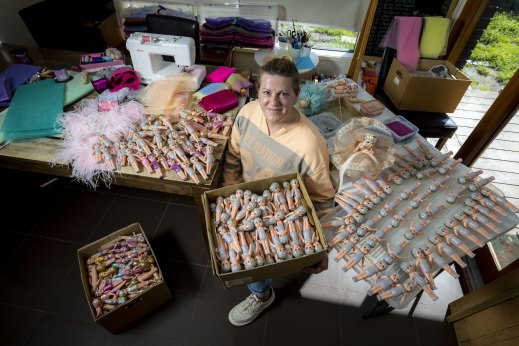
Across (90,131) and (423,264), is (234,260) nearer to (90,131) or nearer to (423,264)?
(423,264)

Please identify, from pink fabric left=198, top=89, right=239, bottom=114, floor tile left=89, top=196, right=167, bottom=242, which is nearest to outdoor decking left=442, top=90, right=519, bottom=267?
pink fabric left=198, top=89, right=239, bottom=114

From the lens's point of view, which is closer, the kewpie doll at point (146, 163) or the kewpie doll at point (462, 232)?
the kewpie doll at point (462, 232)

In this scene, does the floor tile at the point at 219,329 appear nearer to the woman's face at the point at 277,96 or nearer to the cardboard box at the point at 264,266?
the cardboard box at the point at 264,266

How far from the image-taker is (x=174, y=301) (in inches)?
79.6

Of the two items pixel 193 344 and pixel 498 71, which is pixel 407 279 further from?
pixel 498 71

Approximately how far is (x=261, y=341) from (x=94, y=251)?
1.32 m

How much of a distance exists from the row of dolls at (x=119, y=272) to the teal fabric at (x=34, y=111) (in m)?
0.86

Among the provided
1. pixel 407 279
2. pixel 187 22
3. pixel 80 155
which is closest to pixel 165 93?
pixel 80 155

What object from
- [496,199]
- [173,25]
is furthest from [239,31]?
[496,199]

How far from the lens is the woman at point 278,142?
4.34ft

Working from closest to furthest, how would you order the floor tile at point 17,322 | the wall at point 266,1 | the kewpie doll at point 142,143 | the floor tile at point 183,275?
the kewpie doll at point 142,143, the floor tile at point 17,322, the floor tile at point 183,275, the wall at point 266,1

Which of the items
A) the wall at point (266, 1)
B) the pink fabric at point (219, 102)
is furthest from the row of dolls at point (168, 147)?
the wall at point (266, 1)

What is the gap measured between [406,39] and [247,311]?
245cm

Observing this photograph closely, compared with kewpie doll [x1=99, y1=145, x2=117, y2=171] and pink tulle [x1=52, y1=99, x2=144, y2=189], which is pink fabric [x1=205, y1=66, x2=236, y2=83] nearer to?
pink tulle [x1=52, y1=99, x2=144, y2=189]
